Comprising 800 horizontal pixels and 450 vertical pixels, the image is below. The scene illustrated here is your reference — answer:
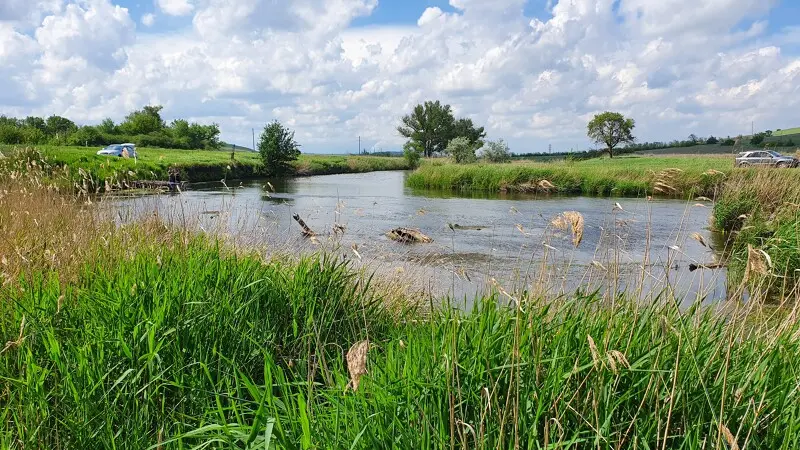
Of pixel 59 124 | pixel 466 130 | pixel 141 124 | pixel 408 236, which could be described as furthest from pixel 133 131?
pixel 408 236

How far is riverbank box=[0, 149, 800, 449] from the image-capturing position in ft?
6.86

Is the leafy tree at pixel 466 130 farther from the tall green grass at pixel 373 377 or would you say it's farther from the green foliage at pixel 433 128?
the tall green grass at pixel 373 377

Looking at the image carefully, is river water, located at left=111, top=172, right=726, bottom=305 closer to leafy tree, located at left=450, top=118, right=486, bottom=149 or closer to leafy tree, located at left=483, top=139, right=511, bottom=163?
leafy tree, located at left=483, top=139, right=511, bottom=163

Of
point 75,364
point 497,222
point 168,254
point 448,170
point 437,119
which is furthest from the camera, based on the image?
point 437,119

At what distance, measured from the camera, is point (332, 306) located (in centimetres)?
425

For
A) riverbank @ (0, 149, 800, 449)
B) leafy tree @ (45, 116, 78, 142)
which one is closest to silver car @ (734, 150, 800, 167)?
riverbank @ (0, 149, 800, 449)

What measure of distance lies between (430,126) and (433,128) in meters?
0.65

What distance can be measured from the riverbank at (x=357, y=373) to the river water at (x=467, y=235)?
1313mm

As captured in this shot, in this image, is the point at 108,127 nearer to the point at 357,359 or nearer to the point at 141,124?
the point at 141,124

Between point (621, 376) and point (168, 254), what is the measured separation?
379 cm

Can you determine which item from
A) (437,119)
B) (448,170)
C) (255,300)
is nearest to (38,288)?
(255,300)

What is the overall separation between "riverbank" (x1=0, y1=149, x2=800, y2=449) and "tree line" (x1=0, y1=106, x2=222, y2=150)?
5067 cm

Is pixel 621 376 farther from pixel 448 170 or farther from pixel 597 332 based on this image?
pixel 448 170

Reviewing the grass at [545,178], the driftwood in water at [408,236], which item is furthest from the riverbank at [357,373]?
the grass at [545,178]
